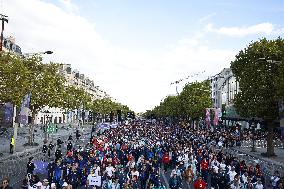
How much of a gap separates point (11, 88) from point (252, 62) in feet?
81.2

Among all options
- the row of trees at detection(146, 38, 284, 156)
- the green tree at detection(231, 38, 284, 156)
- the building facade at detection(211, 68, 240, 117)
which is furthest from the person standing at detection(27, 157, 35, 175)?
the building facade at detection(211, 68, 240, 117)

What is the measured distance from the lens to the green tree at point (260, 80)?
4228 centimetres

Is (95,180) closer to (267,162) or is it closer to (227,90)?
(267,162)

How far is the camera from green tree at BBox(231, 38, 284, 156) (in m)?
42.3

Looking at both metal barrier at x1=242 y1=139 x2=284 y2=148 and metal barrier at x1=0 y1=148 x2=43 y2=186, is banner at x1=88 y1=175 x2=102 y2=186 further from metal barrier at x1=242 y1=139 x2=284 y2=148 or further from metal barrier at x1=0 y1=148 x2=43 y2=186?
metal barrier at x1=242 y1=139 x2=284 y2=148

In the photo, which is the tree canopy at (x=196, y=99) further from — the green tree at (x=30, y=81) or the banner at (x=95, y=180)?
the banner at (x=95, y=180)

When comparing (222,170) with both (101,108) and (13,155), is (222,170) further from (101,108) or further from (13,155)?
(101,108)

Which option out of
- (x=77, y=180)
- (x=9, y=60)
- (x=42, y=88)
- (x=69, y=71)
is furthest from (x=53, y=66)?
(x=69, y=71)

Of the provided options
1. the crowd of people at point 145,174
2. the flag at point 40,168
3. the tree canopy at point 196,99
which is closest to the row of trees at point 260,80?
the crowd of people at point 145,174

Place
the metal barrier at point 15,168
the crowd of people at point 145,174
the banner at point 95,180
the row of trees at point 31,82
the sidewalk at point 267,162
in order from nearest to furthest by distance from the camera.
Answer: the crowd of people at point 145,174
the banner at point 95,180
the metal barrier at point 15,168
the sidewalk at point 267,162
the row of trees at point 31,82

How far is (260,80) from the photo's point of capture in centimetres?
4312

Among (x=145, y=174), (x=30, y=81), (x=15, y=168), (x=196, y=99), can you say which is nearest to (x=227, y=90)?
(x=196, y=99)

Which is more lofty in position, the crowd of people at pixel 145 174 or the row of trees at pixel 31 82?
the row of trees at pixel 31 82

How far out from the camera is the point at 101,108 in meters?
152
